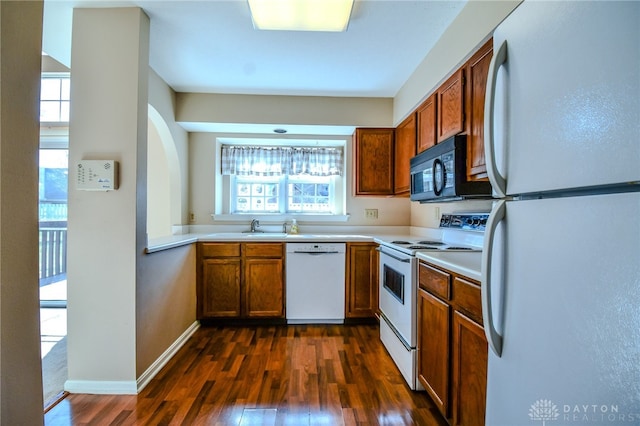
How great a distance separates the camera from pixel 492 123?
34.3 inches

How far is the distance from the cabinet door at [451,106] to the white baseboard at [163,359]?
8.50ft

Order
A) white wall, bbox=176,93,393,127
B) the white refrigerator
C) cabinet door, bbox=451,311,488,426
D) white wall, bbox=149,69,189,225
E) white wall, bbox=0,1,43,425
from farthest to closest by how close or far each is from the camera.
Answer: white wall, bbox=176,93,393,127 < white wall, bbox=149,69,189,225 < cabinet door, bbox=451,311,488,426 < white wall, bbox=0,1,43,425 < the white refrigerator

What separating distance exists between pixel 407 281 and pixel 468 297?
64 centimetres

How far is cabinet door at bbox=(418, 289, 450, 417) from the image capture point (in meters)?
1.41

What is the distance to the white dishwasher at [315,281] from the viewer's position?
2.80 metres

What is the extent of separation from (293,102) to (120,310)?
7.78 ft

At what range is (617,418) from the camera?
51 cm

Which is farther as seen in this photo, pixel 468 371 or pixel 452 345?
pixel 452 345

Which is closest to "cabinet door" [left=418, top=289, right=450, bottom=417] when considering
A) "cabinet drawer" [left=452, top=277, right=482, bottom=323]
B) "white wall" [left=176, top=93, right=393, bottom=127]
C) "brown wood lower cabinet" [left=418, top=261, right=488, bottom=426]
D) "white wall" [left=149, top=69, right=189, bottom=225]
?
"brown wood lower cabinet" [left=418, top=261, right=488, bottom=426]

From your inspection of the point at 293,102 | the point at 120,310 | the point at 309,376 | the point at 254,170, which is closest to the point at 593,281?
the point at 309,376

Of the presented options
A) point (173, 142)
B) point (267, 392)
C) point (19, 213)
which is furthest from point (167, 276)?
point (19, 213)

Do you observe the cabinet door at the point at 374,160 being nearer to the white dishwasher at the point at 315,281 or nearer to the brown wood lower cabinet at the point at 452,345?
the white dishwasher at the point at 315,281

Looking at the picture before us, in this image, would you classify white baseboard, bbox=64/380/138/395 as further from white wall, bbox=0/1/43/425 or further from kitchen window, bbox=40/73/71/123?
kitchen window, bbox=40/73/71/123

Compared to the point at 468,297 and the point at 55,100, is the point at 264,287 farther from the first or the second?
the point at 55,100
